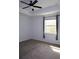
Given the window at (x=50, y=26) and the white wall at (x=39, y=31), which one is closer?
the window at (x=50, y=26)

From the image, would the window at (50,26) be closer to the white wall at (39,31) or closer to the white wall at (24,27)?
the white wall at (39,31)

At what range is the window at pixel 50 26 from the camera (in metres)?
4.86

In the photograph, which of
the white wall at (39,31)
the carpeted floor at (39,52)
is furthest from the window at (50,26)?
the carpeted floor at (39,52)

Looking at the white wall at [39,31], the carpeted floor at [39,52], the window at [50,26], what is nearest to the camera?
the carpeted floor at [39,52]

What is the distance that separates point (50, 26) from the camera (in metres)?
5.11

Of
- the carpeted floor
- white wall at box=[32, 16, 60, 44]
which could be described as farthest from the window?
the carpeted floor

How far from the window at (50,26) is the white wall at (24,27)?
1593 mm

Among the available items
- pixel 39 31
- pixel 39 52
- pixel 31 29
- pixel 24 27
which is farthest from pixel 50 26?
pixel 39 52

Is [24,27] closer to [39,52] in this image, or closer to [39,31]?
[39,31]

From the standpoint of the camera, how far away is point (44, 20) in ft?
17.3
